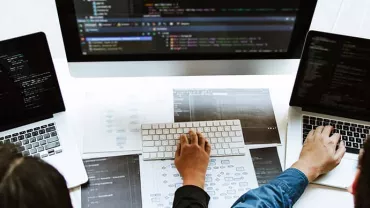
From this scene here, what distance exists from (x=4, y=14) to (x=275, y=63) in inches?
31.8

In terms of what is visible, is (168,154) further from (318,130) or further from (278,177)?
(318,130)

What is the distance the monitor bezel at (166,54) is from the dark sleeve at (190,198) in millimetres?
301

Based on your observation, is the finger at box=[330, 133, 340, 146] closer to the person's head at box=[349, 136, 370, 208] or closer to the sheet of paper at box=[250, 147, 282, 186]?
the sheet of paper at box=[250, 147, 282, 186]

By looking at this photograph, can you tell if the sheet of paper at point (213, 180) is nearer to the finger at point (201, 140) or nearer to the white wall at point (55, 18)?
the finger at point (201, 140)

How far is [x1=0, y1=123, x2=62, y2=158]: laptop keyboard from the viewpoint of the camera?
1.00 meters

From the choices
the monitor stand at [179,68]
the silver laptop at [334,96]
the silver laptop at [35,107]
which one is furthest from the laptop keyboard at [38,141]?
the silver laptop at [334,96]

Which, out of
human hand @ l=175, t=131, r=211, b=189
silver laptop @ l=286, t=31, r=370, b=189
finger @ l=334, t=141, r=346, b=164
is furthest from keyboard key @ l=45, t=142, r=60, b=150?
finger @ l=334, t=141, r=346, b=164

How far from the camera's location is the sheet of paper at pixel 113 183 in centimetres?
96

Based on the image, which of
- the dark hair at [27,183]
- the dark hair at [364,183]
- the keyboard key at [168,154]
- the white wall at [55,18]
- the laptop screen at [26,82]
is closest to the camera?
the dark hair at [27,183]

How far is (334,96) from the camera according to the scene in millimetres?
1080

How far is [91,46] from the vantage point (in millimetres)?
999

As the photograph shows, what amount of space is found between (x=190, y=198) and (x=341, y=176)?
35 cm

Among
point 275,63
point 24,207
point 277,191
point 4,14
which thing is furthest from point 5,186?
point 4,14

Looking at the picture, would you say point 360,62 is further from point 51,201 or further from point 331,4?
point 51,201
